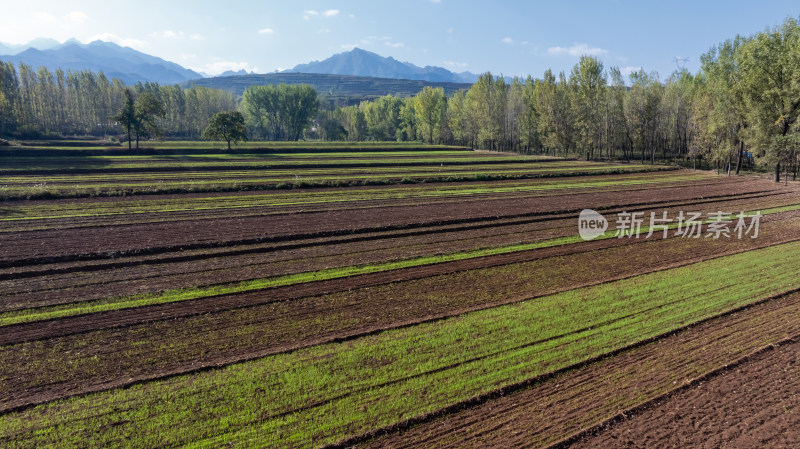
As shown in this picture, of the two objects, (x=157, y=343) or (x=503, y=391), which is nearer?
(x=503, y=391)

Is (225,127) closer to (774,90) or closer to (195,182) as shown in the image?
(195,182)

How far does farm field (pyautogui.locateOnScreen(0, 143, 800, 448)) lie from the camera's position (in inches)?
409

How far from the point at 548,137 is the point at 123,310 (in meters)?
86.2

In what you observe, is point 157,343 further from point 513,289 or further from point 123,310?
point 513,289

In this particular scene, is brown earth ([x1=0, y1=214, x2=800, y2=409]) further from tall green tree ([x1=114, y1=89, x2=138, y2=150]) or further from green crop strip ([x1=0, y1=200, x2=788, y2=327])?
tall green tree ([x1=114, y1=89, x2=138, y2=150])

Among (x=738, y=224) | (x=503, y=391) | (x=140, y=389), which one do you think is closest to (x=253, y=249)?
(x=140, y=389)

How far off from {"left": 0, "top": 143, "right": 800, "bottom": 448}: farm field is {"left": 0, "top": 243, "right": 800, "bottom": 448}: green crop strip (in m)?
0.07

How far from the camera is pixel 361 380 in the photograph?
1197cm

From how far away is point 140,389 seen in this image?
11.6 meters

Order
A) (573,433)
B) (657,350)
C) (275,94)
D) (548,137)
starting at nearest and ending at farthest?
(573,433)
(657,350)
(548,137)
(275,94)

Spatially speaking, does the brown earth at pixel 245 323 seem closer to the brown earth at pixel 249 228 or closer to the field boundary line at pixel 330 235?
the field boundary line at pixel 330 235

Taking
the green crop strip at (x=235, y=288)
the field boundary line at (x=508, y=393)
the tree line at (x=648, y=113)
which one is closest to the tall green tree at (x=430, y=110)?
the tree line at (x=648, y=113)

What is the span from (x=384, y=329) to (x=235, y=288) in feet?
26.0

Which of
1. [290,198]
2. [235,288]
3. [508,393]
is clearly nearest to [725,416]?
[508,393]
